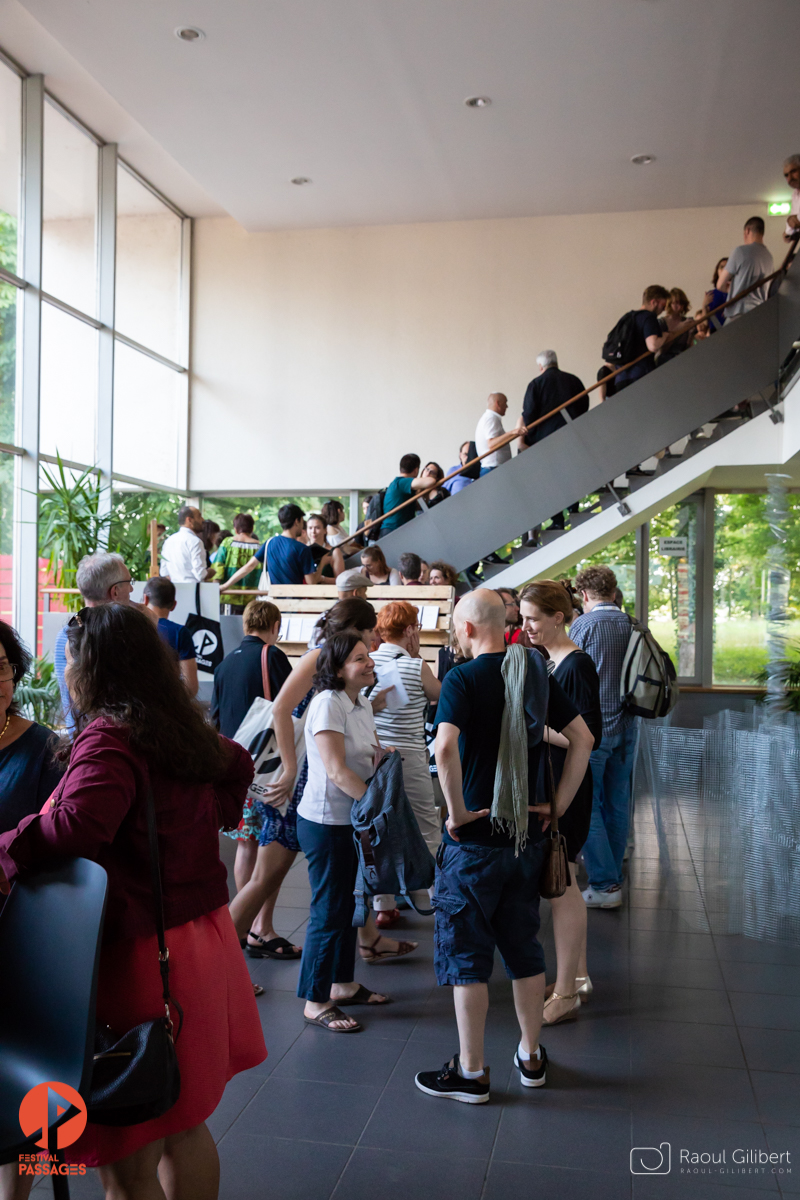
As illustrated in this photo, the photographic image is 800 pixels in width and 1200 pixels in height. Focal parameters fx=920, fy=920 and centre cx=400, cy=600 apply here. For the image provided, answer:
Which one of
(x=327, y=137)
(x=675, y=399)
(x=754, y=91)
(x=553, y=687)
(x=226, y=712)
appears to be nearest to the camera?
(x=553, y=687)

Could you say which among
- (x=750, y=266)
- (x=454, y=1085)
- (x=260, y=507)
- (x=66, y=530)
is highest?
(x=750, y=266)

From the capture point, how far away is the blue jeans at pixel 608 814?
188 inches

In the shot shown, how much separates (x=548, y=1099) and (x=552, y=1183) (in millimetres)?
428

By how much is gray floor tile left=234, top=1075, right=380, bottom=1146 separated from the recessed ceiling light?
8582 millimetres

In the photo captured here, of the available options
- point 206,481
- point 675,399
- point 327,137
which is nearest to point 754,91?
point 675,399

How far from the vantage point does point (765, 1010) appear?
350 cm

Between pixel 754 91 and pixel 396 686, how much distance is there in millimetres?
8260

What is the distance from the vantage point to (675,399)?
8367 mm

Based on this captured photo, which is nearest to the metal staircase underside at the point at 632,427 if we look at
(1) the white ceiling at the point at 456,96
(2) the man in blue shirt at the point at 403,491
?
(2) the man in blue shirt at the point at 403,491

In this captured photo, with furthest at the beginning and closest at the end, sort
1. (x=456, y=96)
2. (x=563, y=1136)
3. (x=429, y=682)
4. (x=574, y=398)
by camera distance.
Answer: (x=456, y=96) → (x=574, y=398) → (x=429, y=682) → (x=563, y=1136)

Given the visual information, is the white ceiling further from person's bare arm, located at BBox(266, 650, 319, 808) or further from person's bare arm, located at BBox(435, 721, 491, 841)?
person's bare arm, located at BBox(435, 721, 491, 841)

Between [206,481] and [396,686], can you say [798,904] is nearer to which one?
[396,686]

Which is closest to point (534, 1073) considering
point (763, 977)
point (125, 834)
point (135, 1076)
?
point (763, 977)

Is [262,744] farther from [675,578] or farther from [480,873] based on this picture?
[675,578]
